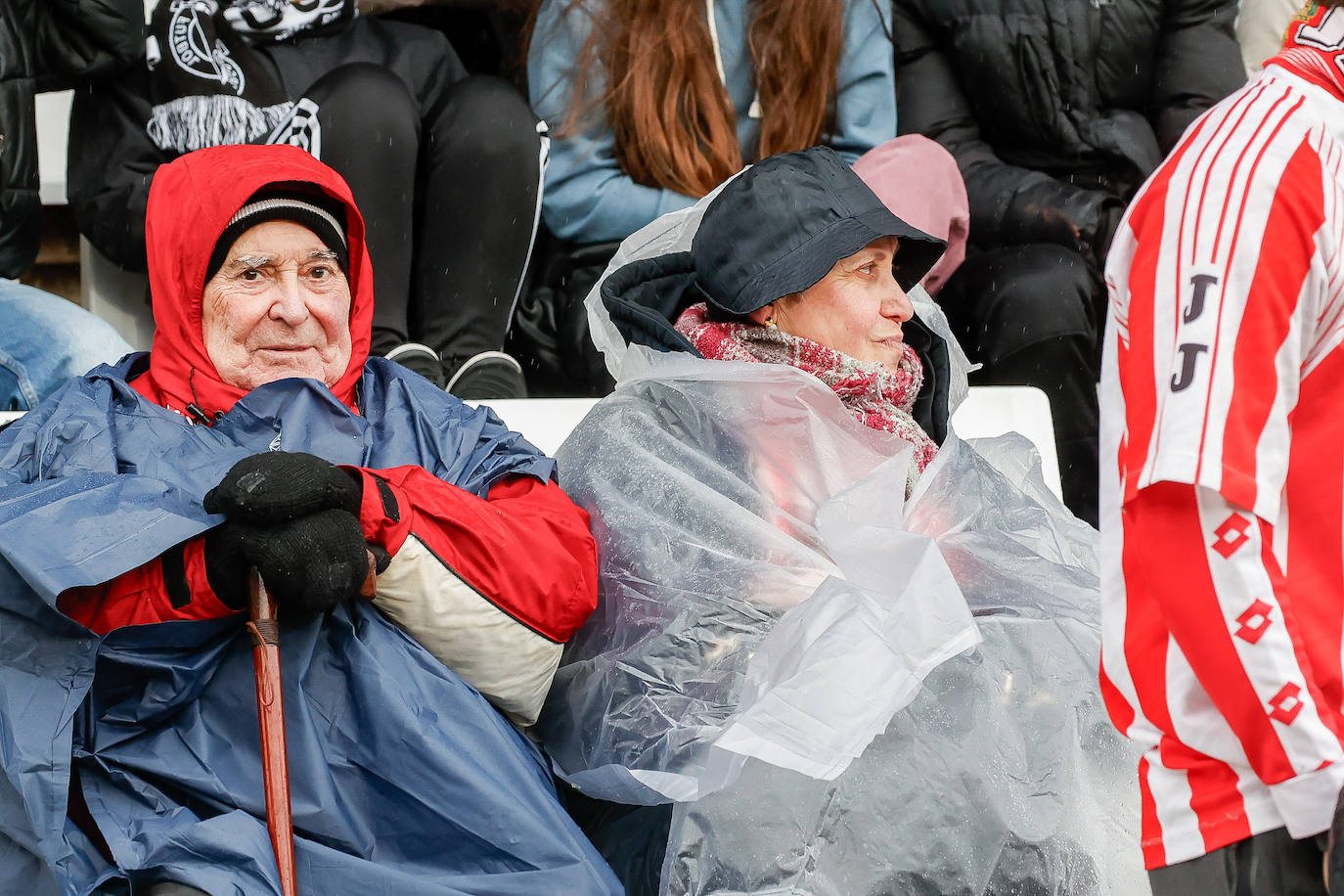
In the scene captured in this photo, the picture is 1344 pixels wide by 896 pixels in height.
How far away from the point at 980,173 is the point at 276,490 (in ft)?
6.10

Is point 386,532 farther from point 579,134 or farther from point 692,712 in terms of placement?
point 579,134

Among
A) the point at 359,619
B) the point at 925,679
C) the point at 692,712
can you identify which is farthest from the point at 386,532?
the point at 925,679

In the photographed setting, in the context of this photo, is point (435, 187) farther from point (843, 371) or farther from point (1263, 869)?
point (1263, 869)

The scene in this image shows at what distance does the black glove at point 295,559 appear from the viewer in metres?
1.60

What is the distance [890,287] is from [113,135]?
1486 millimetres

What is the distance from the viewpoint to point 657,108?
2.90 meters

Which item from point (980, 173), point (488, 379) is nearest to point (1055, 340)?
point (980, 173)

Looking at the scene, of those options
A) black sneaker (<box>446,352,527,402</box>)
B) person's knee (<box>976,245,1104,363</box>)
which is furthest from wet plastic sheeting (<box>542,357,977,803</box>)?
person's knee (<box>976,245,1104,363</box>)

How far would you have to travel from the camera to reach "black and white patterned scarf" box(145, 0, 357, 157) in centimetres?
277

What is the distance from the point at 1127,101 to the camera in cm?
320

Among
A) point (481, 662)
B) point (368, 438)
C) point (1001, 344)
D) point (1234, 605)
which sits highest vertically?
point (1234, 605)

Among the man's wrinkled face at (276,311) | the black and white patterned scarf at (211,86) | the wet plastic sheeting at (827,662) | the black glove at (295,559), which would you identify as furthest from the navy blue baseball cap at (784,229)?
the black and white patterned scarf at (211,86)

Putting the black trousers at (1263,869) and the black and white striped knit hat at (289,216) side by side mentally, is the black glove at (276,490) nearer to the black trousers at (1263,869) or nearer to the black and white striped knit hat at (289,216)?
the black and white striped knit hat at (289,216)

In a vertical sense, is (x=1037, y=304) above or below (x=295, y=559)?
below
